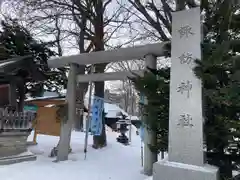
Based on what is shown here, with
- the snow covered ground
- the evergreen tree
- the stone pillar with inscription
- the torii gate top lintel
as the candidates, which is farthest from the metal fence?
the stone pillar with inscription

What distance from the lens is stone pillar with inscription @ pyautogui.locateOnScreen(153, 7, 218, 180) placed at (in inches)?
135

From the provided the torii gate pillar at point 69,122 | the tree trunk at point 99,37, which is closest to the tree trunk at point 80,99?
the tree trunk at point 99,37

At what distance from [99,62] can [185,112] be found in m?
3.46

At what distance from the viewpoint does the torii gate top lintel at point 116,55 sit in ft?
18.1

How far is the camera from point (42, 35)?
1130 centimetres

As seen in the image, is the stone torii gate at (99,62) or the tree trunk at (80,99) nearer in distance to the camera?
the stone torii gate at (99,62)

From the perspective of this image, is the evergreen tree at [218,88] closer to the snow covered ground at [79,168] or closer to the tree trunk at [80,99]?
the snow covered ground at [79,168]

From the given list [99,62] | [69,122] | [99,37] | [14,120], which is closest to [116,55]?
[99,62]

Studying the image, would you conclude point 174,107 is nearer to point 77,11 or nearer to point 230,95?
point 230,95

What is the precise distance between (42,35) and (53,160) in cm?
691

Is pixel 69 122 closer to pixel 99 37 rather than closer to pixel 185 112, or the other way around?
pixel 185 112

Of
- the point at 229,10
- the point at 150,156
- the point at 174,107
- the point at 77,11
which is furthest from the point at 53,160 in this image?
the point at 77,11

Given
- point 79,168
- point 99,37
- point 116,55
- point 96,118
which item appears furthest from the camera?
point 99,37

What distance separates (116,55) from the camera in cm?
Result: 605
